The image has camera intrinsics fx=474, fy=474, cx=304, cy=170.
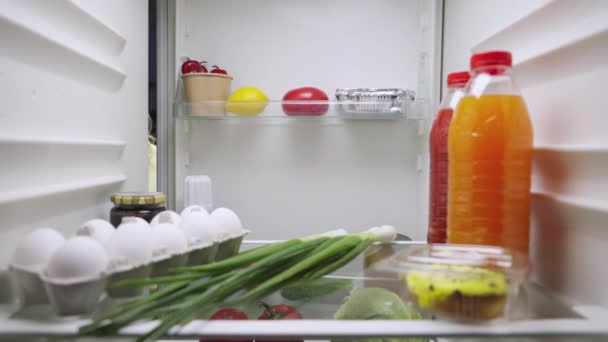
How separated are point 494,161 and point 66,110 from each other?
0.77 metres

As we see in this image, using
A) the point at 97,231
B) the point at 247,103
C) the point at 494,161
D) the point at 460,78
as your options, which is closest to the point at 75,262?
the point at 97,231

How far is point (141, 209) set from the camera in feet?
3.09

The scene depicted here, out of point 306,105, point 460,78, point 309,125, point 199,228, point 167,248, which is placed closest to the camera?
point 167,248

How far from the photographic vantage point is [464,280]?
0.54m

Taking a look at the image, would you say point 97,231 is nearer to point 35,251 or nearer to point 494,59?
point 35,251

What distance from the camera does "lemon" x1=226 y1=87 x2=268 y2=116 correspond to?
1.50 meters

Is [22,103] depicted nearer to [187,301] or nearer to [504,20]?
[187,301]

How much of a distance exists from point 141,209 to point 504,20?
0.82 metres

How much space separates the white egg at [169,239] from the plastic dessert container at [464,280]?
302mm

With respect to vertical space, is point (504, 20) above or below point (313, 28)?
below

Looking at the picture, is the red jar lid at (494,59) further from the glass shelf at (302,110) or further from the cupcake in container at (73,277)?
the glass shelf at (302,110)

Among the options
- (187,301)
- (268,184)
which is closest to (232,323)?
(187,301)

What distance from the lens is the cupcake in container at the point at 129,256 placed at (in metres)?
0.58

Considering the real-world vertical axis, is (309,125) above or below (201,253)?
above
